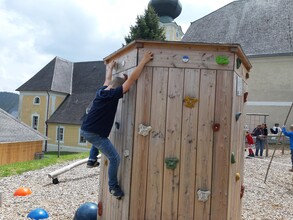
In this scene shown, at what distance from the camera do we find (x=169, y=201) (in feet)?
12.3

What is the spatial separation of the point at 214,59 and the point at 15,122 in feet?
91.6

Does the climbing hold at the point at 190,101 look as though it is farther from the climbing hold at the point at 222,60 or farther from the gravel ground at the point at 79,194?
the gravel ground at the point at 79,194

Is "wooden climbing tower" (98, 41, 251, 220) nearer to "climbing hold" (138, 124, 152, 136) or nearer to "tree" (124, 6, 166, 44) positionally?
"climbing hold" (138, 124, 152, 136)

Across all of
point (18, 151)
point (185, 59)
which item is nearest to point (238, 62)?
point (185, 59)

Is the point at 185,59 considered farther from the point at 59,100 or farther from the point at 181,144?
the point at 59,100

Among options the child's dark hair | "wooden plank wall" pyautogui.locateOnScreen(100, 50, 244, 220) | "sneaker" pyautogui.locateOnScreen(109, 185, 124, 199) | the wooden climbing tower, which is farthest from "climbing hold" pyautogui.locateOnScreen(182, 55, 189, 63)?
"sneaker" pyautogui.locateOnScreen(109, 185, 124, 199)

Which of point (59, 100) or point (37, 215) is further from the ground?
point (59, 100)

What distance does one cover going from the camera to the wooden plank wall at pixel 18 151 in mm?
23625

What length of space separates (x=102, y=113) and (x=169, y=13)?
36.7 meters

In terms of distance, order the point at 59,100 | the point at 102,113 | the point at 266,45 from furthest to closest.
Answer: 1. the point at 59,100
2. the point at 266,45
3. the point at 102,113

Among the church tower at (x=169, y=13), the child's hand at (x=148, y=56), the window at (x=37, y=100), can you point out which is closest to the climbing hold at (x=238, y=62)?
the child's hand at (x=148, y=56)

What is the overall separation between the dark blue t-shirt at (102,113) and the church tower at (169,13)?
34.6m

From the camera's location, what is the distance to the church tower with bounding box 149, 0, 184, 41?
121ft

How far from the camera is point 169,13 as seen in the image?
38062 mm
